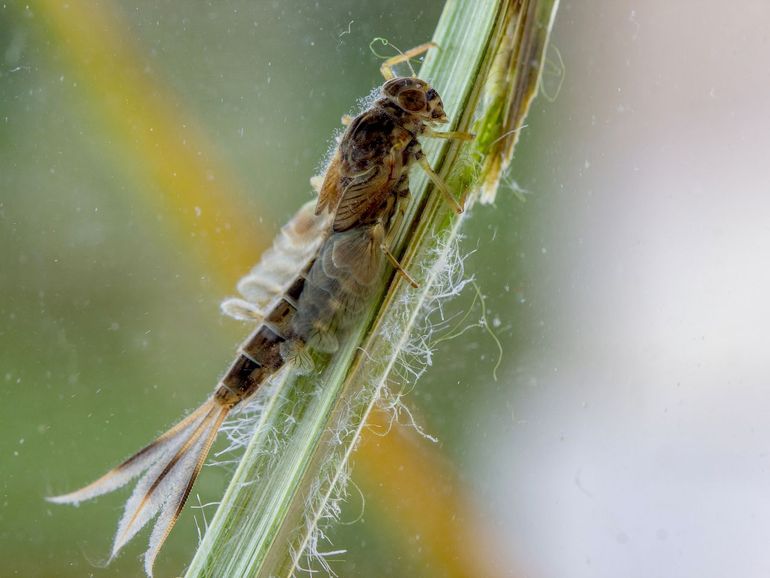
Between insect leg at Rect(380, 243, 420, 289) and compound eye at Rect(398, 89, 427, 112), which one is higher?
compound eye at Rect(398, 89, 427, 112)

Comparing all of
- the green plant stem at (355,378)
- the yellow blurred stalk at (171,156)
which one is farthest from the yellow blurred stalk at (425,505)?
the green plant stem at (355,378)

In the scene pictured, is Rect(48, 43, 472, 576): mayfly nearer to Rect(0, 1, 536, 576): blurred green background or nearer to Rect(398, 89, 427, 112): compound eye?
Rect(398, 89, 427, 112): compound eye

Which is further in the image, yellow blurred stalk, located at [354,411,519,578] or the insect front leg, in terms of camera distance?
yellow blurred stalk, located at [354,411,519,578]

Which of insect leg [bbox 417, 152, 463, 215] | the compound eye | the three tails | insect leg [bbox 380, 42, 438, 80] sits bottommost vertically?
the three tails

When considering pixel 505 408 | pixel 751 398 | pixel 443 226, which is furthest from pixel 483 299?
pixel 751 398

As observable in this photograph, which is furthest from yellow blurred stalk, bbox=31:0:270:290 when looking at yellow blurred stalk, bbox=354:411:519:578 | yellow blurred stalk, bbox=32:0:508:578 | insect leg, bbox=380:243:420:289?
insect leg, bbox=380:243:420:289

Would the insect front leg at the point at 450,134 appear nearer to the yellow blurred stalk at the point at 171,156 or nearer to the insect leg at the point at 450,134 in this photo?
the insect leg at the point at 450,134
